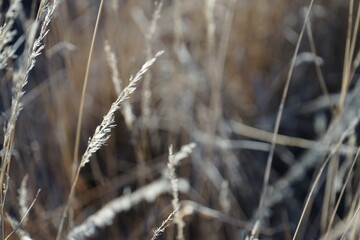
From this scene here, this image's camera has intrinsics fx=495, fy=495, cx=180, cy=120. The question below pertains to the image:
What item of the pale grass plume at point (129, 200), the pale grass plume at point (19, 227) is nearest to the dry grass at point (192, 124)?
the pale grass plume at point (129, 200)

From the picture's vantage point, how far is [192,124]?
1.61m

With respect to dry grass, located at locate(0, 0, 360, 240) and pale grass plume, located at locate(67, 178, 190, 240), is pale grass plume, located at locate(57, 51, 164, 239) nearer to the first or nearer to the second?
dry grass, located at locate(0, 0, 360, 240)

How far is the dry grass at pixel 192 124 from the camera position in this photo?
50.2 inches

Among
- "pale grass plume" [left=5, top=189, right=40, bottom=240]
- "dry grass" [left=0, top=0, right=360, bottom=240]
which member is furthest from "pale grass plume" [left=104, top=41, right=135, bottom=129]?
"pale grass plume" [left=5, top=189, right=40, bottom=240]

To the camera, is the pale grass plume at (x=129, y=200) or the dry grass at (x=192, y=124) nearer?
the pale grass plume at (x=129, y=200)

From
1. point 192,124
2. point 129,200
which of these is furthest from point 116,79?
point 192,124

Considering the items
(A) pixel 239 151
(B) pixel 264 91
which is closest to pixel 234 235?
(A) pixel 239 151

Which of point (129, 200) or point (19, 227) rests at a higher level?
point (19, 227)

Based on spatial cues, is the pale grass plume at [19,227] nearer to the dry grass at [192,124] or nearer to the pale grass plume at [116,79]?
the dry grass at [192,124]

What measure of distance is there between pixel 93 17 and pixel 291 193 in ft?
3.41

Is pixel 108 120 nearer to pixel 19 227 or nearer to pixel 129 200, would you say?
pixel 19 227

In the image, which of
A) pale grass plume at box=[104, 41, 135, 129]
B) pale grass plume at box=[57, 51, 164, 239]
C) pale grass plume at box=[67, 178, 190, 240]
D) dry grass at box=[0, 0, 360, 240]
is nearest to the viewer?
pale grass plume at box=[57, 51, 164, 239]

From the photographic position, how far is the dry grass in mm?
1274

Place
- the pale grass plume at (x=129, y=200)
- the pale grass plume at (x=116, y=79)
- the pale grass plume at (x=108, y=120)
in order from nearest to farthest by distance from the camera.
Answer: the pale grass plume at (x=108, y=120), the pale grass plume at (x=116, y=79), the pale grass plume at (x=129, y=200)
